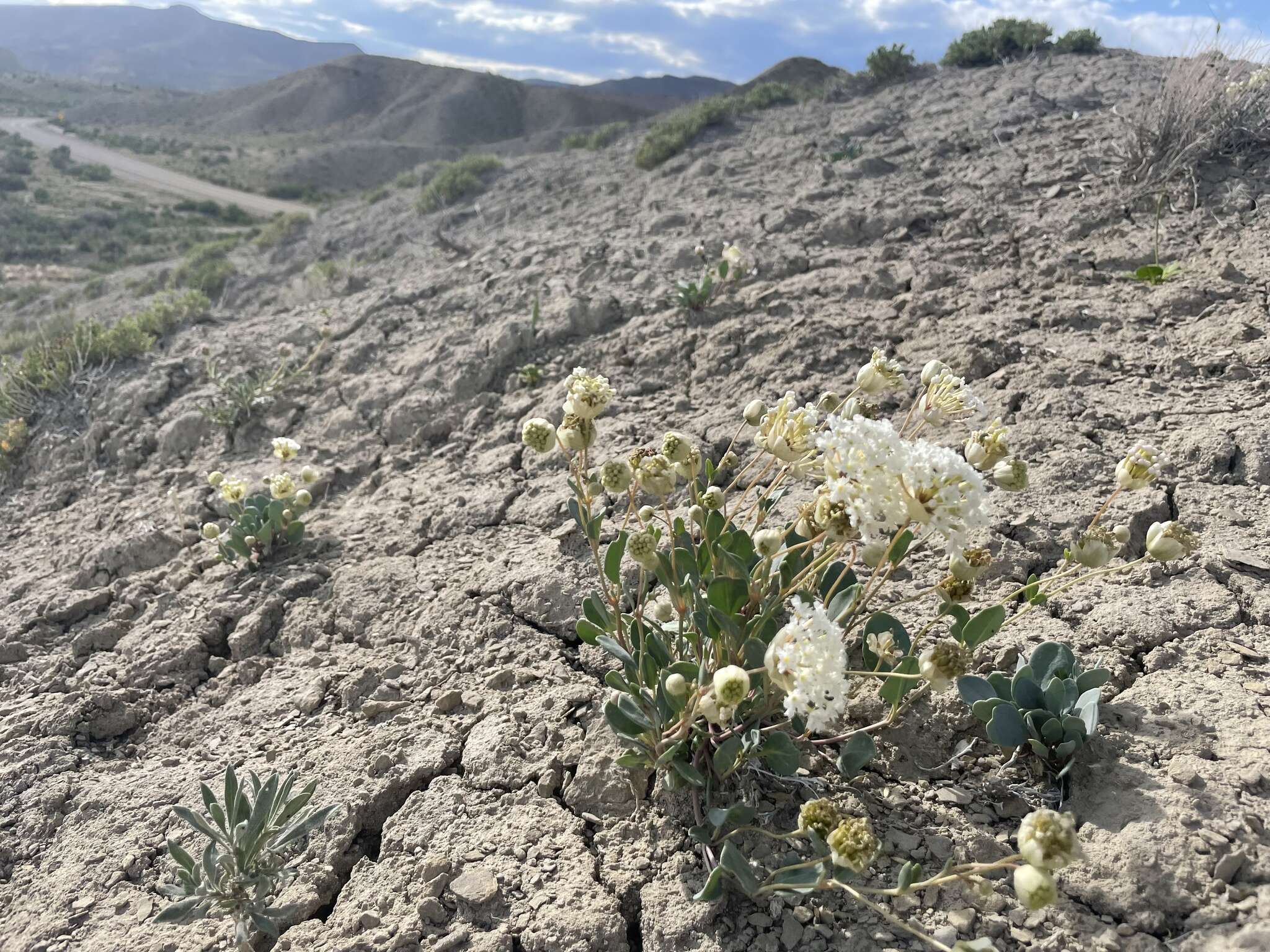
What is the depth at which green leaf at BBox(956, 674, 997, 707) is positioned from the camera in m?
1.91

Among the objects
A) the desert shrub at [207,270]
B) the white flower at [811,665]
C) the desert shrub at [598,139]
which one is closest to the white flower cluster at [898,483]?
the white flower at [811,665]

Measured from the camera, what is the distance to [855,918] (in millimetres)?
1671

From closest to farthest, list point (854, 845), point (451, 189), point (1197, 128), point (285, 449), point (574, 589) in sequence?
point (854, 845)
point (574, 589)
point (285, 449)
point (1197, 128)
point (451, 189)

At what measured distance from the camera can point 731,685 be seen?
151 cm

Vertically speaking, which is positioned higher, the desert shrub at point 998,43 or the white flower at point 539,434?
the desert shrub at point 998,43

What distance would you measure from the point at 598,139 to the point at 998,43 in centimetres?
674

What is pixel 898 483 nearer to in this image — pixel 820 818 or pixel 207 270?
pixel 820 818

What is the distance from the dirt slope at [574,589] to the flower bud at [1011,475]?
711mm

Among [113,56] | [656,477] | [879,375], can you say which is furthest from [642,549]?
[113,56]

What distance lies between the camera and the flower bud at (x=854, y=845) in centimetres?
142

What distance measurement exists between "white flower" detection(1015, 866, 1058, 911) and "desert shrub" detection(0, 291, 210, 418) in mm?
6319

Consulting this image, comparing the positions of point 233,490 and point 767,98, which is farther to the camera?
point 767,98

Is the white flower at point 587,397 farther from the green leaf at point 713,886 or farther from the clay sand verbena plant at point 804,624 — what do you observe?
the green leaf at point 713,886

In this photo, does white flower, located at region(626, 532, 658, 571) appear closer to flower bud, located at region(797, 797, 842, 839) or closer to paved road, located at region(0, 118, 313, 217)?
flower bud, located at region(797, 797, 842, 839)
